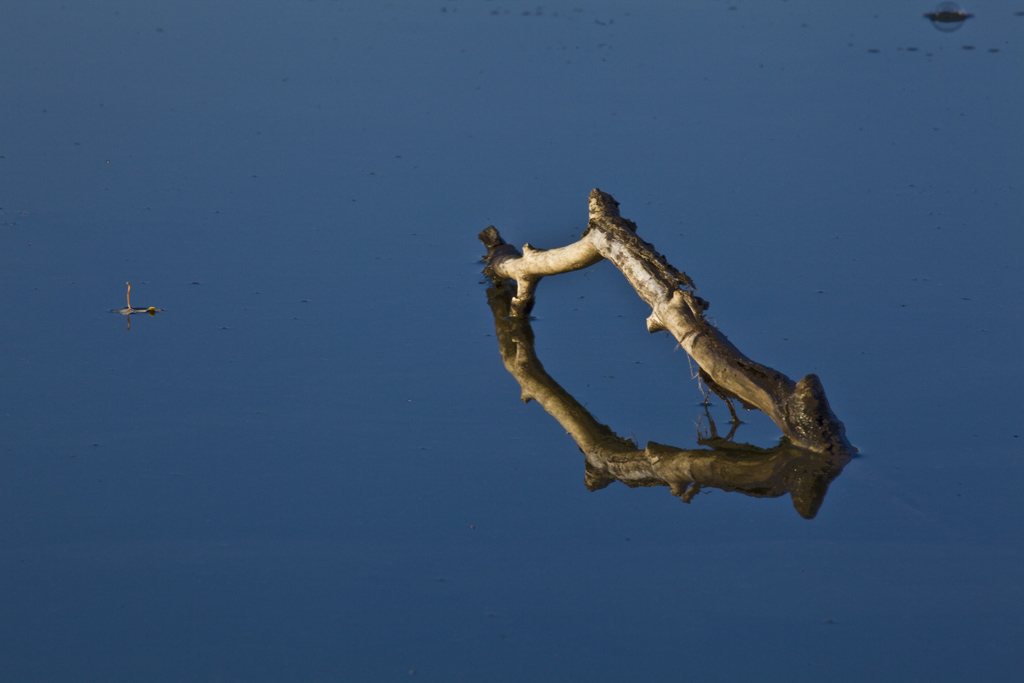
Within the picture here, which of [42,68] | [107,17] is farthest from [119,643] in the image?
[107,17]

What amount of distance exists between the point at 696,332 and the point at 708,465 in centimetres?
64

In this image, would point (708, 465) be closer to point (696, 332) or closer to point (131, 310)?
point (696, 332)

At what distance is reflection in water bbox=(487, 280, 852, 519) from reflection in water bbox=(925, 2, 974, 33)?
7.54 m

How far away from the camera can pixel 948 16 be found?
1113cm

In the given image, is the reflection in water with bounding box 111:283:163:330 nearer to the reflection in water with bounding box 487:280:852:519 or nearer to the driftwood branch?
the driftwood branch

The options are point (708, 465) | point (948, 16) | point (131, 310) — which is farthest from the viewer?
point (948, 16)

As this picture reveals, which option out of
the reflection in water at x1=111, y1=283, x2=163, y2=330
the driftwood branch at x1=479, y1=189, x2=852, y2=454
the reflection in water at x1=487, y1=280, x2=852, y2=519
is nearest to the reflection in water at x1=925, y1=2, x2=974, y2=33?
the driftwood branch at x1=479, y1=189, x2=852, y2=454

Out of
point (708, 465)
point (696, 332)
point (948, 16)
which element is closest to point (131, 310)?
point (696, 332)

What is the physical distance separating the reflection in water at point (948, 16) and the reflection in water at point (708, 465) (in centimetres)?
754

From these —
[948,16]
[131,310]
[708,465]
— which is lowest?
[708,465]

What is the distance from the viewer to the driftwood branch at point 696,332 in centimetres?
500

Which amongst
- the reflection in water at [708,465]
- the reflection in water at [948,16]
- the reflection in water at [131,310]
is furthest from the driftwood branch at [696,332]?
the reflection in water at [948,16]

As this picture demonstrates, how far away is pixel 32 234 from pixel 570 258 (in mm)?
3649

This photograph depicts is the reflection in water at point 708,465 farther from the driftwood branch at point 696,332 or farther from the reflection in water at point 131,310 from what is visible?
the reflection in water at point 131,310
